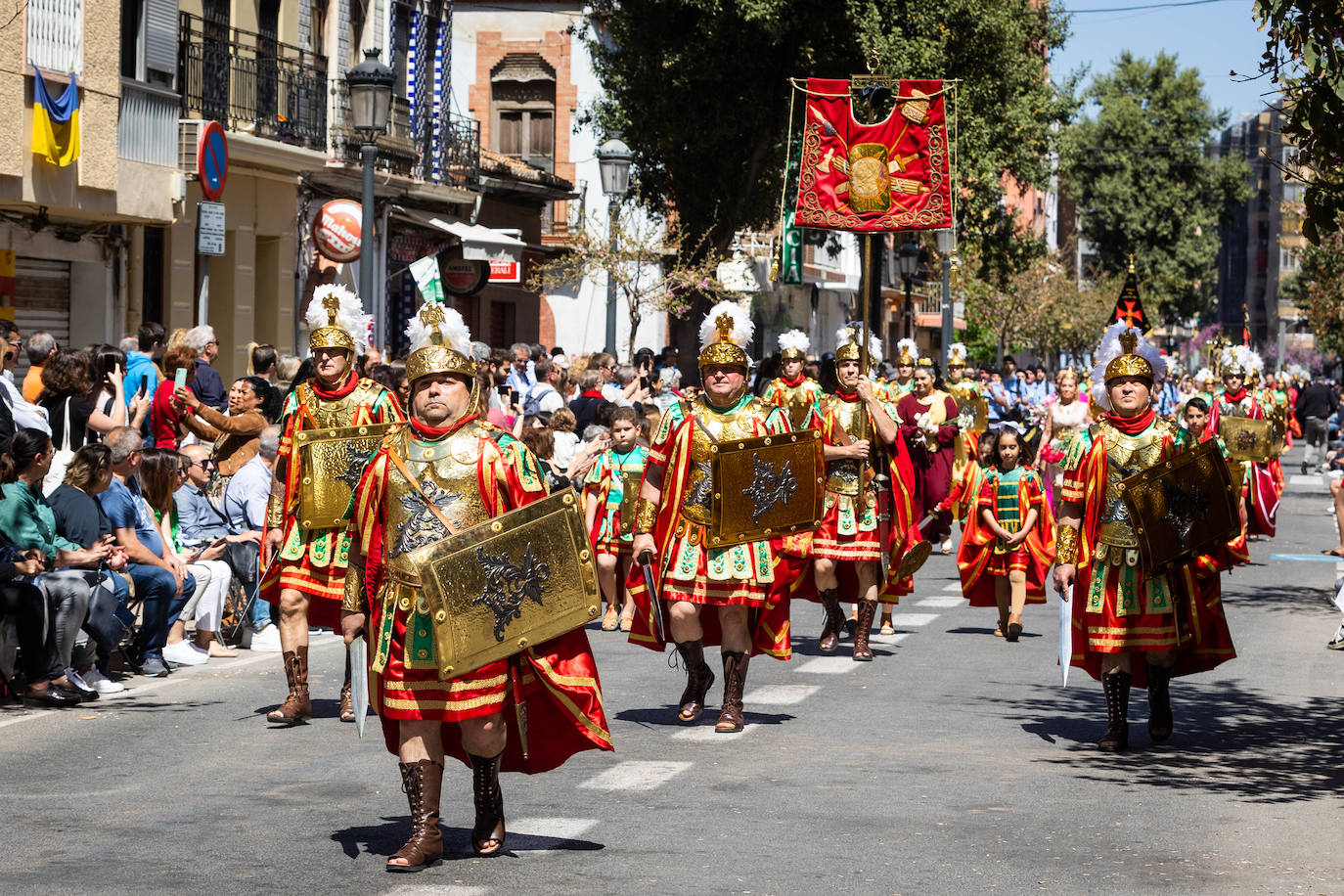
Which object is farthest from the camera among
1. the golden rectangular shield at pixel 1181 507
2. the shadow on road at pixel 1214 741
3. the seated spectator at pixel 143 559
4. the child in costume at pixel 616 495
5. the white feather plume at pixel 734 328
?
the child in costume at pixel 616 495

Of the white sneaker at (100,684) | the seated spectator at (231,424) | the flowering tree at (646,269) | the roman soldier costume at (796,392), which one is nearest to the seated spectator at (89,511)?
the white sneaker at (100,684)

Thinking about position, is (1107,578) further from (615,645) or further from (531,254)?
(531,254)

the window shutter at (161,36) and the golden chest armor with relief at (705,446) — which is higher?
the window shutter at (161,36)

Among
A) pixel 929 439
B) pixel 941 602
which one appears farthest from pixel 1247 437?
pixel 929 439

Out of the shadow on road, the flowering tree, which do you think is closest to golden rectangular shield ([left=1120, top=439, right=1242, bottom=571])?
the shadow on road

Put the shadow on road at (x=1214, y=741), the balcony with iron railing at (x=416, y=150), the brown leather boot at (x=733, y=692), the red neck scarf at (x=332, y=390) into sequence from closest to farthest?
1. the shadow on road at (x=1214, y=741)
2. the brown leather boot at (x=733, y=692)
3. the red neck scarf at (x=332, y=390)
4. the balcony with iron railing at (x=416, y=150)

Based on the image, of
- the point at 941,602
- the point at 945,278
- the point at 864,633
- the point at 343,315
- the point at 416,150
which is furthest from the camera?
the point at 945,278

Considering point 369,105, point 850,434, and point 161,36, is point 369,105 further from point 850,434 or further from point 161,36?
point 850,434

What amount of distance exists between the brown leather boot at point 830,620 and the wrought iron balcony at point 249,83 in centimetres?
1317

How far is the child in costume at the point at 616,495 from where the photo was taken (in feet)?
45.1

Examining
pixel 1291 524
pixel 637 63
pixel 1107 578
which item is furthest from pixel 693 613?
pixel 637 63

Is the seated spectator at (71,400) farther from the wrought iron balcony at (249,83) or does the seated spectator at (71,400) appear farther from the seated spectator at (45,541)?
the wrought iron balcony at (249,83)

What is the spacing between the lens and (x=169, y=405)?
49.4 ft

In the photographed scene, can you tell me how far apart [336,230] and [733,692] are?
15916 mm
